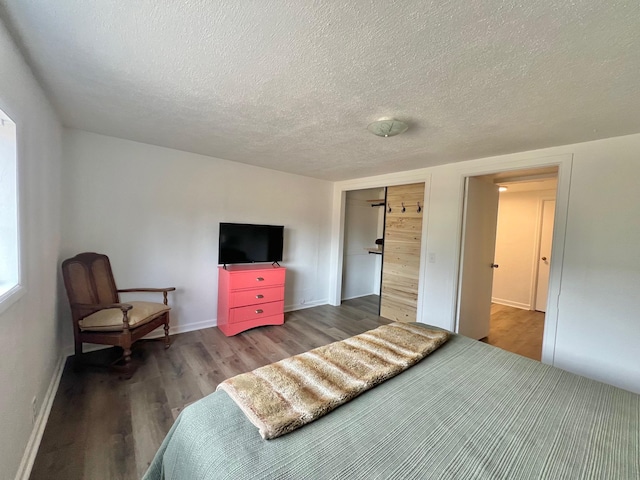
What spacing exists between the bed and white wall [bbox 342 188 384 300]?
12.8ft

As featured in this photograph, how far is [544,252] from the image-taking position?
4637 millimetres

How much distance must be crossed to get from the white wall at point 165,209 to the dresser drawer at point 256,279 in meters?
0.45

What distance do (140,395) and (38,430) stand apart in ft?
1.81

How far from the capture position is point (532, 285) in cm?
470

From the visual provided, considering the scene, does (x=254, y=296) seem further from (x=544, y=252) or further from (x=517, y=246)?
(x=544, y=252)

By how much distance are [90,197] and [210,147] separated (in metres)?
1.29

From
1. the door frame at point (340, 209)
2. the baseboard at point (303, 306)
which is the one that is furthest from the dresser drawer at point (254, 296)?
the door frame at point (340, 209)

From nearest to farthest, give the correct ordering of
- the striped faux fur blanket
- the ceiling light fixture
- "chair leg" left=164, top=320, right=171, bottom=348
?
the striped faux fur blanket < the ceiling light fixture < "chair leg" left=164, top=320, right=171, bottom=348

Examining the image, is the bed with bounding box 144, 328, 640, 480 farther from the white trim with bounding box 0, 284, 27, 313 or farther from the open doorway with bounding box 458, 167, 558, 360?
the open doorway with bounding box 458, 167, 558, 360

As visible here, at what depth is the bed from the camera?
83 cm

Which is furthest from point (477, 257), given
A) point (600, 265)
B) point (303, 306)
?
point (303, 306)

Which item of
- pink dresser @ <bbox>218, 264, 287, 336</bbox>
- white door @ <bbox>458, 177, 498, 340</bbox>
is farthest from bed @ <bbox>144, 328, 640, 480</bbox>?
pink dresser @ <bbox>218, 264, 287, 336</bbox>

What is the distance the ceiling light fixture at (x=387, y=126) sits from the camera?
191cm

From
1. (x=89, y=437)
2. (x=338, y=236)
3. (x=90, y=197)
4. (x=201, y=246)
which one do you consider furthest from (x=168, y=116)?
(x=338, y=236)
